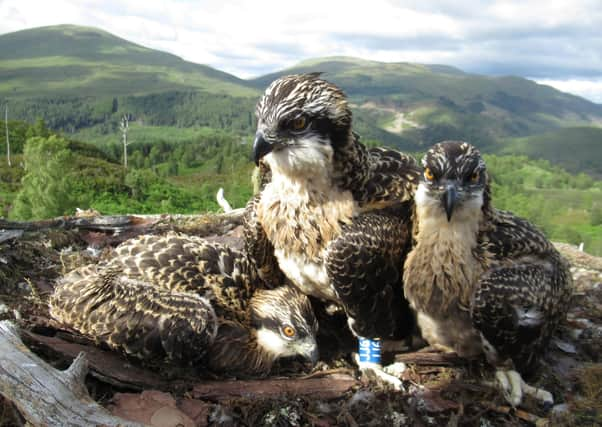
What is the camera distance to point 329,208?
4902 mm

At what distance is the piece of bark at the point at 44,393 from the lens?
11.8 ft

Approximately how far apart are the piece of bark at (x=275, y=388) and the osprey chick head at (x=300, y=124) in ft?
7.15

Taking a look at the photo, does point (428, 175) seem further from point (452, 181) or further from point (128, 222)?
point (128, 222)

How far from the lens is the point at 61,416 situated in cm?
360

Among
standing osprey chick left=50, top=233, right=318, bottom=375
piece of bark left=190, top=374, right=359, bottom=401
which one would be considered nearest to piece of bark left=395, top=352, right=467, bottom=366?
piece of bark left=190, top=374, right=359, bottom=401

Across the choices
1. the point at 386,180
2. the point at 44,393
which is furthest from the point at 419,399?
the point at 44,393

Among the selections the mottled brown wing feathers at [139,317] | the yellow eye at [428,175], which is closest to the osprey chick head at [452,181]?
the yellow eye at [428,175]

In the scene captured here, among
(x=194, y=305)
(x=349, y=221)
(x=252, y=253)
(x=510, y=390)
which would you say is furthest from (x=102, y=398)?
(x=510, y=390)

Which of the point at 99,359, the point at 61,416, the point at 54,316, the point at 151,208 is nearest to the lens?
the point at 61,416

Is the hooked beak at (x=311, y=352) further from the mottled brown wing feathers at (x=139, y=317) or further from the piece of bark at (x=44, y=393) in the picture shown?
the piece of bark at (x=44, y=393)

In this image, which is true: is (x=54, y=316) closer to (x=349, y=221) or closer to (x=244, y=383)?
(x=244, y=383)

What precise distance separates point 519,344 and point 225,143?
151 m

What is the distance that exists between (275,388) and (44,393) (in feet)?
6.92

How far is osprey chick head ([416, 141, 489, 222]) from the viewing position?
4.54 m
